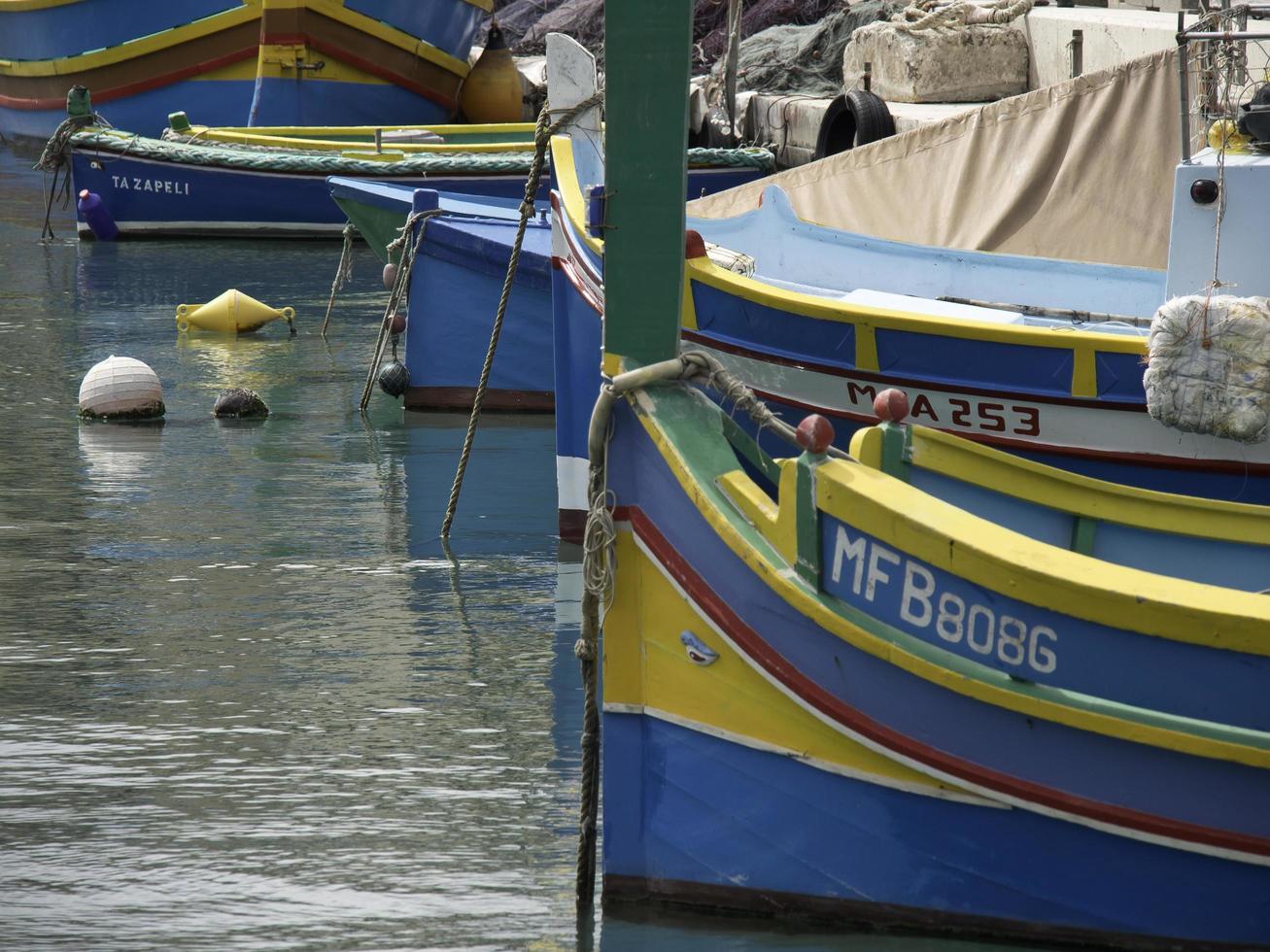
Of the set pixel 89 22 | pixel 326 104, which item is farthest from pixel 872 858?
pixel 89 22

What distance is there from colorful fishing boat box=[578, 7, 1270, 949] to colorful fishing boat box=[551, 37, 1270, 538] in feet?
6.41

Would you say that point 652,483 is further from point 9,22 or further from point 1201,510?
point 9,22

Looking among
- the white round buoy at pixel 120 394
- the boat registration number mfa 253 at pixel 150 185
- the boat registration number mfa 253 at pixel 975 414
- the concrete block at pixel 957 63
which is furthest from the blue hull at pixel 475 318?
the boat registration number mfa 253 at pixel 150 185

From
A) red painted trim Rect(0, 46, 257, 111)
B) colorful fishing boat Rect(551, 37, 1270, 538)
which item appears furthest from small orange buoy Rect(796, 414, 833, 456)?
red painted trim Rect(0, 46, 257, 111)

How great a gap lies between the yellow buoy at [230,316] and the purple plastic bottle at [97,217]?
6.15 m

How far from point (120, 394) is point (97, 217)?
381 inches

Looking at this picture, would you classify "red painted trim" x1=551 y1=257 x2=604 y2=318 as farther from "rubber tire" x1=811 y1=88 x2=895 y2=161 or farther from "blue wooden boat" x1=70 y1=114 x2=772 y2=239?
"blue wooden boat" x1=70 y1=114 x2=772 y2=239

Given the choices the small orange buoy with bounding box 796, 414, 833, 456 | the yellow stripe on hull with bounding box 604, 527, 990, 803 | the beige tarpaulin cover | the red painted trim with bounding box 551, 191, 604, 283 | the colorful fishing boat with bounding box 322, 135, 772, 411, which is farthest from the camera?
the colorful fishing boat with bounding box 322, 135, 772, 411

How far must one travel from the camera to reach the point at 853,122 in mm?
16312

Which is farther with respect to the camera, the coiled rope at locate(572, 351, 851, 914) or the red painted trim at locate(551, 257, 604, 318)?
the red painted trim at locate(551, 257, 604, 318)

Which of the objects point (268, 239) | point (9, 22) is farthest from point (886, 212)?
point (9, 22)

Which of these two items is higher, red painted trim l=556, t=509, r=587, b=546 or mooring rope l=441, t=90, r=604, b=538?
mooring rope l=441, t=90, r=604, b=538

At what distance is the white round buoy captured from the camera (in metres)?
10.6

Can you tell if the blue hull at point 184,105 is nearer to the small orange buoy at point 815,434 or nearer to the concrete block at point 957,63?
the concrete block at point 957,63
